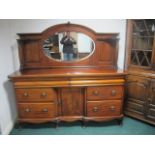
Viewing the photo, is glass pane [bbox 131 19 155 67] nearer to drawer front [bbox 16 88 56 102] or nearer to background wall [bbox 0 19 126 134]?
background wall [bbox 0 19 126 134]

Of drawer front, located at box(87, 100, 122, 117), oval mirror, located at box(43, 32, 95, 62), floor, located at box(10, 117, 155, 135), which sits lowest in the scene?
floor, located at box(10, 117, 155, 135)

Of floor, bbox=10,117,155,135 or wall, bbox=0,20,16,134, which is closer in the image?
wall, bbox=0,20,16,134

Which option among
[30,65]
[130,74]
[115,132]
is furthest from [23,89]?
[130,74]

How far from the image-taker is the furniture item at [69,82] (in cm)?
196

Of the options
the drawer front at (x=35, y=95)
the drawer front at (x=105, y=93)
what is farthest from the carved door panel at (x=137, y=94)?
the drawer front at (x=35, y=95)

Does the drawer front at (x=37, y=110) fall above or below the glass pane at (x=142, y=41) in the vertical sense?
below

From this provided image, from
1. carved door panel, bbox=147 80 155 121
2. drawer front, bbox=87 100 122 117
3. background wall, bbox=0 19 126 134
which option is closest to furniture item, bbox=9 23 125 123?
drawer front, bbox=87 100 122 117

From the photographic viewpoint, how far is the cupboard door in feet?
6.82

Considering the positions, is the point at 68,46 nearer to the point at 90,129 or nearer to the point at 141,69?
the point at 141,69

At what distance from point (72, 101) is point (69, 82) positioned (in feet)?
1.11

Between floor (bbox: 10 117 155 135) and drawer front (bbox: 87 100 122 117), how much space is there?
0.78 feet

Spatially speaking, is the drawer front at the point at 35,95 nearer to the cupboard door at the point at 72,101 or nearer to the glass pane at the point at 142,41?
the cupboard door at the point at 72,101

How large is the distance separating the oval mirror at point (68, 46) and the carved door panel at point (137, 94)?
820 millimetres

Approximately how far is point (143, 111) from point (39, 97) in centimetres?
160
